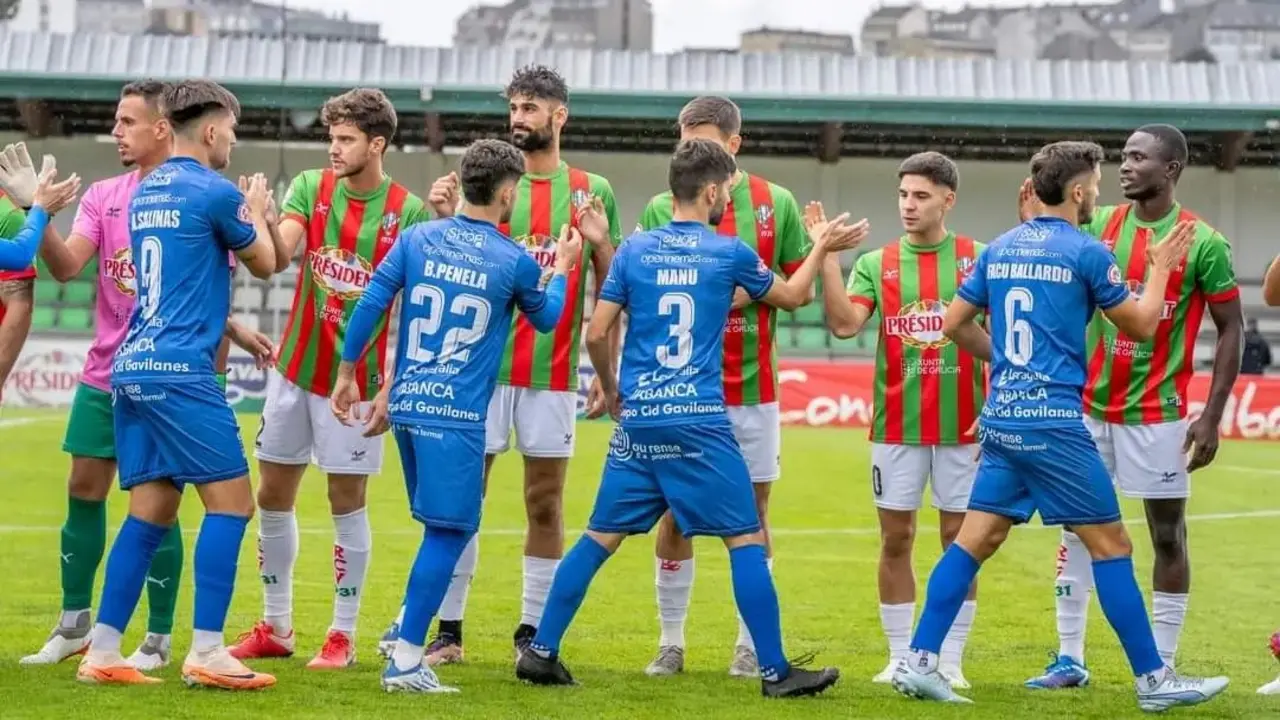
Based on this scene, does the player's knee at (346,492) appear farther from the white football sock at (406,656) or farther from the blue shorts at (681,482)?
the blue shorts at (681,482)

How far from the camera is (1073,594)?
8.02m

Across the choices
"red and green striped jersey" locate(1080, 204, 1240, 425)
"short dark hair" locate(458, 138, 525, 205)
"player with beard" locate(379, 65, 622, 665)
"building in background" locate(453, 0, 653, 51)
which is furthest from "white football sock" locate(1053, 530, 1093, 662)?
"building in background" locate(453, 0, 653, 51)

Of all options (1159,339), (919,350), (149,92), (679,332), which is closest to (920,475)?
(919,350)

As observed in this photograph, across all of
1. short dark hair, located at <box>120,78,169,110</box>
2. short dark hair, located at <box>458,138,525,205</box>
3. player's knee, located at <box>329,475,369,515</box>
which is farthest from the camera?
player's knee, located at <box>329,475,369,515</box>

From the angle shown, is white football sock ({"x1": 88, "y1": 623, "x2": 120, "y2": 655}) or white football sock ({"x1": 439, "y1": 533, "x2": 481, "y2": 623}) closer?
white football sock ({"x1": 88, "y1": 623, "x2": 120, "y2": 655})

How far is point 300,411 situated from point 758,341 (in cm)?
211

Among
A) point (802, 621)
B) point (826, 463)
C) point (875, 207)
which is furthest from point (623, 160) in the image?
point (802, 621)

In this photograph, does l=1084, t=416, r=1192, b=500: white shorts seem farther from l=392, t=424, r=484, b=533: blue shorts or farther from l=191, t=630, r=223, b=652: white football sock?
l=191, t=630, r=223, b=652: white football sock

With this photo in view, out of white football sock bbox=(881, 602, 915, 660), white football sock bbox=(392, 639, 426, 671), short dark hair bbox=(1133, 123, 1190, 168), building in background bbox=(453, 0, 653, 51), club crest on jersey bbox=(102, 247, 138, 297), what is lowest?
white football sock bbox=(392, 639, 426, 671)

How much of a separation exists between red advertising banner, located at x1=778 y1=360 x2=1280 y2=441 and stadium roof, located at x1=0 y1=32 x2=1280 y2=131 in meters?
8.24

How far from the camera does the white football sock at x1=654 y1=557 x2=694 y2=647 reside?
8.11 meters

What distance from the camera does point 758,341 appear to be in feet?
26.7

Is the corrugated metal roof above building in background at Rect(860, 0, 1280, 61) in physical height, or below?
below

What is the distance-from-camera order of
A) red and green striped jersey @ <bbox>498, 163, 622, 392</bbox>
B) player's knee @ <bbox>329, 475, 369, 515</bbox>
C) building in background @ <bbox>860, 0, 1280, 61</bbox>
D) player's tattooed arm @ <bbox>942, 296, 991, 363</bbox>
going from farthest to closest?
1. building in background @ <bbox>860, 0, 1280, 61</bbox>
2. red and green striped jersey @ <bbox>498, 163, 622, 392</bbox>
3. player's knee @ <bbox>329, 475, 369, 515</bbox>
4. player's tattooed arm @ <bbox>942, 296, 991, 363</bbox>
